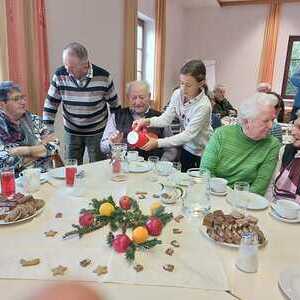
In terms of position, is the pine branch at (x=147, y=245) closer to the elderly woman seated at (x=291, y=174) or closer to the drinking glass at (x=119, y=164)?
the drinking glass at (x=119, y=164)

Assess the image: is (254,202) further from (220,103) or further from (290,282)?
(220,103)

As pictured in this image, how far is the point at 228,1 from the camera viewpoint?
6.59 metres

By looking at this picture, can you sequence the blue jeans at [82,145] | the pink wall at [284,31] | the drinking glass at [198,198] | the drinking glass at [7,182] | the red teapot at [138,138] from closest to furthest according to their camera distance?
the drinking glass at [198,198] → the drinking glass at [7,182] → the red teapot at [138,138] → the blue jeans at [82,145] → the pink wall at [284,31]

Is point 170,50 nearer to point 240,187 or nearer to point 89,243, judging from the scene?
point 240,187

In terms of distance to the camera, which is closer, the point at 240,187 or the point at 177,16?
the point at 240,187

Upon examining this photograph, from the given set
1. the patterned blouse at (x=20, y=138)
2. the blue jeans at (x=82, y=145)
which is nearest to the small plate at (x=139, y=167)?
the patterned blouse at (x=20, y=138)

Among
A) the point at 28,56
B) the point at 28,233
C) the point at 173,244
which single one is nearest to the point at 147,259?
the point at 173,244

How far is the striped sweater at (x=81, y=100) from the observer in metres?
2.72

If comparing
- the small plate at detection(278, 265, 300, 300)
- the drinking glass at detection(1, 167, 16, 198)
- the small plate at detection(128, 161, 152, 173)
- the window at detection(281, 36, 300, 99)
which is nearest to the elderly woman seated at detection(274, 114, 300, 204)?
the small plate at detection(128, 161, 152, 173)

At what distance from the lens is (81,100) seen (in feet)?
8.99

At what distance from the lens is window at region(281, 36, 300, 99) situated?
21.1 feet

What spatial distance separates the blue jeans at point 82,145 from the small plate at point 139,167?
37.8 inches

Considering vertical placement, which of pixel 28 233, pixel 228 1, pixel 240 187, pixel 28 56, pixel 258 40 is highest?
pixel 228 1

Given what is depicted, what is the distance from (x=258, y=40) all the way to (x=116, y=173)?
19.4 ft
